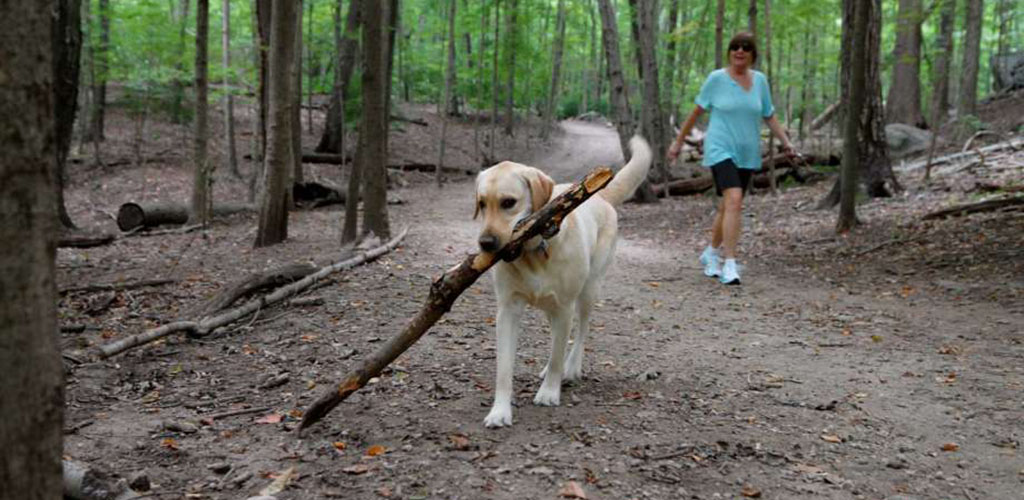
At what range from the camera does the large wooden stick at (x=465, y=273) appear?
122 inches

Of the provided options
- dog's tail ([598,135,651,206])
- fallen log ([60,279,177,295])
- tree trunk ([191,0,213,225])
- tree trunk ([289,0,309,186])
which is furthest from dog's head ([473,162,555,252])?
tree trunk ([289,0,309,186])

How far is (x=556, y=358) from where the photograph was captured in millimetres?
3701

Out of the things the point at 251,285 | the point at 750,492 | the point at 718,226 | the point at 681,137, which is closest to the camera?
the point at 750,492

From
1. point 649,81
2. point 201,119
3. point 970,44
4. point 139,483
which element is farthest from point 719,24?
point 139,483

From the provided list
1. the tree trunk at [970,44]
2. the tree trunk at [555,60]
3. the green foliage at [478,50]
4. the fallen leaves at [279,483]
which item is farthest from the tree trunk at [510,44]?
the fallen leaves at [279,483]

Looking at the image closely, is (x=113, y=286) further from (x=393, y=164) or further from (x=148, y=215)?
(x=393, y=164)

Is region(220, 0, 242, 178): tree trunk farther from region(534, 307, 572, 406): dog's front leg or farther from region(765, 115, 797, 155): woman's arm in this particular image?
region(534, 307, 572, 406): dog's front leg

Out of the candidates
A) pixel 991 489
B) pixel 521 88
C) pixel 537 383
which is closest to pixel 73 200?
pixel 537 383

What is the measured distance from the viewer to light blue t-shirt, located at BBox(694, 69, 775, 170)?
274 inches

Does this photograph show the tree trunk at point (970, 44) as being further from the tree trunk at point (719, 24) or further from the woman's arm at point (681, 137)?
the woman's arm at point (681, 137)

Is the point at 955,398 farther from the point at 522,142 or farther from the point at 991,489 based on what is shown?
the point at 522,142

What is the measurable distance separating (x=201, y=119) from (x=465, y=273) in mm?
8757

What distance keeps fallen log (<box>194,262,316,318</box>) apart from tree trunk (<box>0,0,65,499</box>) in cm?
398

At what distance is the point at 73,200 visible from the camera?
1462cm
